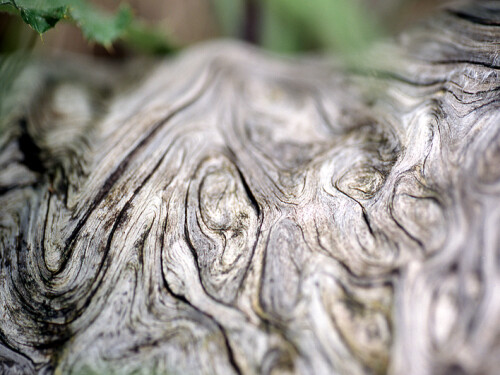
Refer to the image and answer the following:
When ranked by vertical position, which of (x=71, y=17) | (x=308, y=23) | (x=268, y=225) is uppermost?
(x=308, y=23)

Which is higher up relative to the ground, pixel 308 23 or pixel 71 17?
pixel 308 23

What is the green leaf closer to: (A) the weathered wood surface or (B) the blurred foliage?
(A) the weathered wood surface

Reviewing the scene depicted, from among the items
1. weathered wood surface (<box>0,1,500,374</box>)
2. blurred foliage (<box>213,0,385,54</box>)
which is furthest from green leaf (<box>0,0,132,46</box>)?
blurred foliage (<box>213,0,385,54</box>)

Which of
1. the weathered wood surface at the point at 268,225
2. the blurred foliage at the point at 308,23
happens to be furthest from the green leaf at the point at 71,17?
the blurred foliage at the point at 308,23

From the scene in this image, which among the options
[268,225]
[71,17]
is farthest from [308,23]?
[268,225]

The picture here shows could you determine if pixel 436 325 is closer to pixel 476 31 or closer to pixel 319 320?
pixel 319 320

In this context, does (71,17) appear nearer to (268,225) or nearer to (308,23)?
(268,225)

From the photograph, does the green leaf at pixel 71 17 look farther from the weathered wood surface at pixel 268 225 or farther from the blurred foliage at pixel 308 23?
the blurred foliage at pixel 308 23

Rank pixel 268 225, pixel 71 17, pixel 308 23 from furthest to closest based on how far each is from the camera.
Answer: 1. pixel 308 23
2. pixel 71 17
3. pixel 268 225

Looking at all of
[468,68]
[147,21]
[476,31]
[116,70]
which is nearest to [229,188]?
[468,68]
